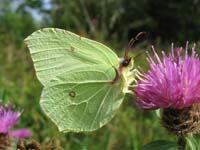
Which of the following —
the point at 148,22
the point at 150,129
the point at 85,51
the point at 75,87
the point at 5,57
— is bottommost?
the point at 150,129

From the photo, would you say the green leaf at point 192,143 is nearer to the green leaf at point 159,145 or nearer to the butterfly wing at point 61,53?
the green leaf at point 159,145

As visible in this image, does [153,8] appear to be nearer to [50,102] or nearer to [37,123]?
[37,123]

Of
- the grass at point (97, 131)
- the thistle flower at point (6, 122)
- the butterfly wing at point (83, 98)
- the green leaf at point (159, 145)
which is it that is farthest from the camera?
the grass at point (97, 131)

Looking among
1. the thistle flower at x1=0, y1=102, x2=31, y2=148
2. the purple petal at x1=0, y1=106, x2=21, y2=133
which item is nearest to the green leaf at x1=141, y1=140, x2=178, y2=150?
the thistle flower at x1=0, y1=102, x2=31, y2=148

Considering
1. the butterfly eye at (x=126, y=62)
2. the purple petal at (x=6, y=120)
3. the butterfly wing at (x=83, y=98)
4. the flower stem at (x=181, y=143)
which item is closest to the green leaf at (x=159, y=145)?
the flower stem at (x=181, y=143)

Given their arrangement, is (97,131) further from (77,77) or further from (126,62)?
(126,62)

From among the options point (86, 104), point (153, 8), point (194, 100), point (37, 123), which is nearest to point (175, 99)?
point (194, 100)

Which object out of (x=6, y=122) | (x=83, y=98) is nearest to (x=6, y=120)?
(x=6, y=122)
